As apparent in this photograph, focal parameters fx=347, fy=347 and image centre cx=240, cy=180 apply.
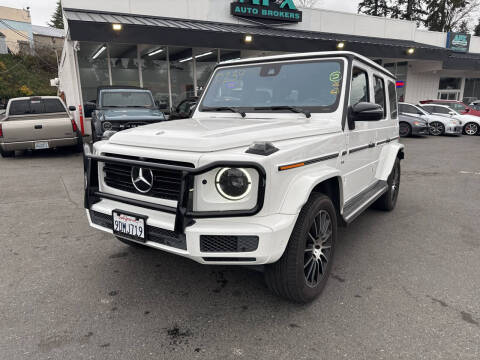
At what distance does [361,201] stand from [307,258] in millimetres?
1320

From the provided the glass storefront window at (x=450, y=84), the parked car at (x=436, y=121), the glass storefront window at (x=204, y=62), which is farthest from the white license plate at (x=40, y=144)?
the glass storefront window at (x=450, y=84)

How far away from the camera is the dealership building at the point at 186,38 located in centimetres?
1196

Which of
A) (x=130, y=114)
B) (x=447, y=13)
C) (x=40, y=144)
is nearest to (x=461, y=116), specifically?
(x=130, y=114)

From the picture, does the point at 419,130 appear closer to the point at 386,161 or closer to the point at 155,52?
the point at 155,52

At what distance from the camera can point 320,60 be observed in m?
3.50

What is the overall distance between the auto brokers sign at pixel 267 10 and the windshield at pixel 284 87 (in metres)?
13.7

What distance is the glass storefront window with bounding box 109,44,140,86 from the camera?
1439 cm

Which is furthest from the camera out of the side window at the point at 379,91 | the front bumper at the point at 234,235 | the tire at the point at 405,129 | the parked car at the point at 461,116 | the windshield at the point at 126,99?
the parked car at the point at 461,116

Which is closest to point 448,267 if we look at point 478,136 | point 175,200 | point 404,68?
point 175,200

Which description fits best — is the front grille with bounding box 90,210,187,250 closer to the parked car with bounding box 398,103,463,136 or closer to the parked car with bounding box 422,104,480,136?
the parked car with bounding box 398,103,463,136

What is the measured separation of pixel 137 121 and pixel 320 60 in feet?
20.1

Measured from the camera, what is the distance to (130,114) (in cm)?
890

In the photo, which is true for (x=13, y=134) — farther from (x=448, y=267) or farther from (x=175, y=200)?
(x=448, y=267)

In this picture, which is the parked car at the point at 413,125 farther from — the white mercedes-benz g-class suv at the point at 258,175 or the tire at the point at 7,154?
the tire at the point at 7,154
